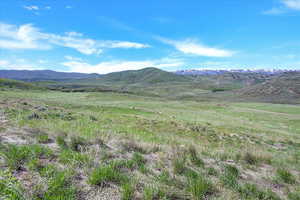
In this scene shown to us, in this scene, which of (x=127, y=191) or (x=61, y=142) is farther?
(x=61, y=142)

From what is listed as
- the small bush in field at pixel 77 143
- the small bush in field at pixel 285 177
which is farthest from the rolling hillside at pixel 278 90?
the small bush in field at pixel 77 143

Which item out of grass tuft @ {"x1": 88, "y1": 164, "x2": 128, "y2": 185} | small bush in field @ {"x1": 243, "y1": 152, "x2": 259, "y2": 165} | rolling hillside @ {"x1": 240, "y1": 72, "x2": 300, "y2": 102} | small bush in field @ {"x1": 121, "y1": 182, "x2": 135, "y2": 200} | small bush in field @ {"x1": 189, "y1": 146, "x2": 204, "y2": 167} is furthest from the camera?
rolling hillside @ {"x1": 240, "y1": 72, "x2": 300, "y2": 102}

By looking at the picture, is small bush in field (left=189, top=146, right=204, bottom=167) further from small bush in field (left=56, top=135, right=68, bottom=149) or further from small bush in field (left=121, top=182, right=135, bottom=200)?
small bush in field (left=56, top=135, right=68, bottom=149)

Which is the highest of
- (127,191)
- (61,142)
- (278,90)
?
(61,142)

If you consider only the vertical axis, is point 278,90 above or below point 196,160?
below

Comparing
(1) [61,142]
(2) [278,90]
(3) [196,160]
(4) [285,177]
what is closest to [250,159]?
(4) [285,177]

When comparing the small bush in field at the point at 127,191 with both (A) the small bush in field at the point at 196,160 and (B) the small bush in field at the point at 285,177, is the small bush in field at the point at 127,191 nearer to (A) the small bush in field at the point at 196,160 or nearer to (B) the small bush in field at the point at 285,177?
(A) the small bush in field at the point at 196,160

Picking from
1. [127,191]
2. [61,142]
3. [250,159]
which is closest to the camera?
[127,191]

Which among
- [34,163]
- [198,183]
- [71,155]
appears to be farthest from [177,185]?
[34,163]

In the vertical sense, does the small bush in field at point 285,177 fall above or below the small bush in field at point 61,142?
below

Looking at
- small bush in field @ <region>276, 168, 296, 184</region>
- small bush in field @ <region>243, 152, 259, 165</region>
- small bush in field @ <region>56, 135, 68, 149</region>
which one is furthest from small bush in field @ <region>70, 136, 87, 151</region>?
small bush in field @ <region>276, 168, 296, 184</region>

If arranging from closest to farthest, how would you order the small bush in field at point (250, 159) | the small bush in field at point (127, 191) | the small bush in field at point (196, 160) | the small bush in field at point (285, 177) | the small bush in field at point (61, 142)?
the small bush in field at point (127, 191)
the small bush in field at point (285, 177)
the small bush in field at point (196, 160)
the small bush in field at point (61, 142)
the small bush in field at point (250, 159)

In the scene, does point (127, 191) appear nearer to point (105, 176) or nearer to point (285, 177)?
point (105, 176)

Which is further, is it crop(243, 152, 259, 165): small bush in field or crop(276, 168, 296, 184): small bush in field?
crop(243, 152, 259, 165): small bush in field
